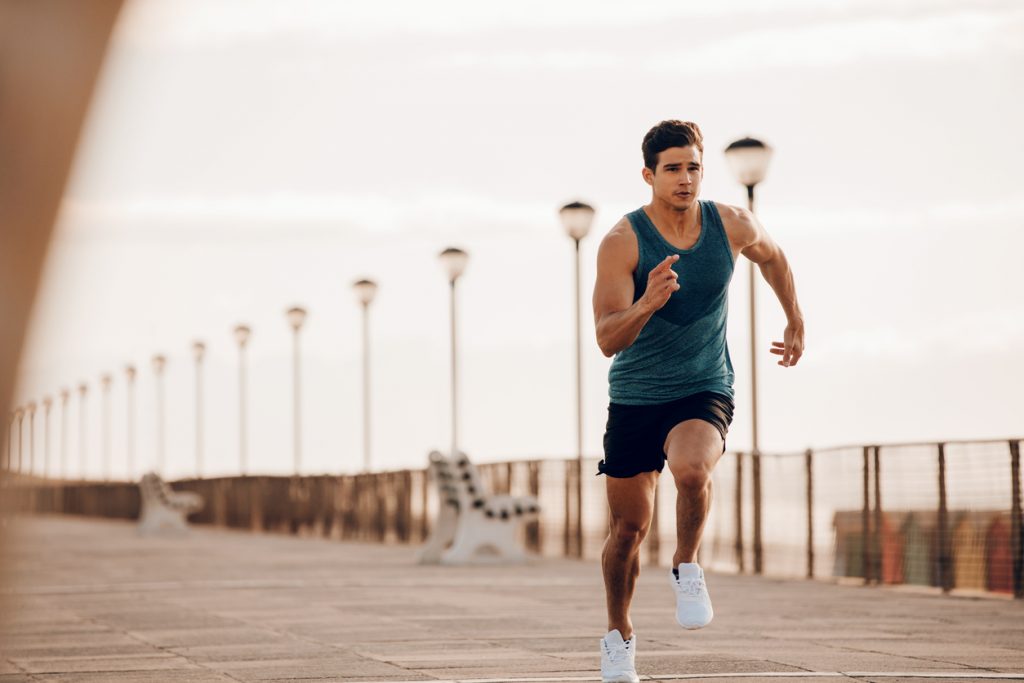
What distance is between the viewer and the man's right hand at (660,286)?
5691 mm

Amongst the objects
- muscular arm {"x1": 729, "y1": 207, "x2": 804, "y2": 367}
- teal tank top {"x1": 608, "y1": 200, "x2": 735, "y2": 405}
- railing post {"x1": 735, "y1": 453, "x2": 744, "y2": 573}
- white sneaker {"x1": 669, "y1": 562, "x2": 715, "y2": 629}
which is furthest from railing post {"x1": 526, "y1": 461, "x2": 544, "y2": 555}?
white sneaker {"x1": 669, "y1": 562, "x2": 715, "y2": 629}

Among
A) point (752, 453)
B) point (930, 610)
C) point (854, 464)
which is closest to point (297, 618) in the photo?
point (930, 610)

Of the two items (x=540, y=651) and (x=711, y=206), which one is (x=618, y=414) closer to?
(x=711, y=206)

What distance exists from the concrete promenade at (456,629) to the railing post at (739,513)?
0.94 metres

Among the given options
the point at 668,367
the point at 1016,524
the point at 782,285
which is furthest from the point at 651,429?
the point at 1016,524

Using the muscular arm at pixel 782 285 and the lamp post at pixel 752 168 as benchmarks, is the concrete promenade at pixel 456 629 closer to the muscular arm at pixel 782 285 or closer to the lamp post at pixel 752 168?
the muscular arm at pixel 782 285

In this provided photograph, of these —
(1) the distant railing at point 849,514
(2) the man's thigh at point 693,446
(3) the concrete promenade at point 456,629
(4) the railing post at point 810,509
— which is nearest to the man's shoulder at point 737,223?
(2) the man's thigh at point 693,446

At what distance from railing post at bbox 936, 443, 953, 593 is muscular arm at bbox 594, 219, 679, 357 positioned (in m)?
9.04

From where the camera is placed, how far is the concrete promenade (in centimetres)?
764

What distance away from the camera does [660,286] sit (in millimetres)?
5703

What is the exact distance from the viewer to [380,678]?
7.36 metres

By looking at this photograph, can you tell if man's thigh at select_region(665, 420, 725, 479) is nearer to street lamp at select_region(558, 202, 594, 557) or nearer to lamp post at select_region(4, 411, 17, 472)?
lamp post at select_region(4, 411, 17, 472)

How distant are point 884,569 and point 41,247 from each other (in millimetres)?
14640

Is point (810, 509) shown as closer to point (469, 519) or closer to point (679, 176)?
point (469, 519)
